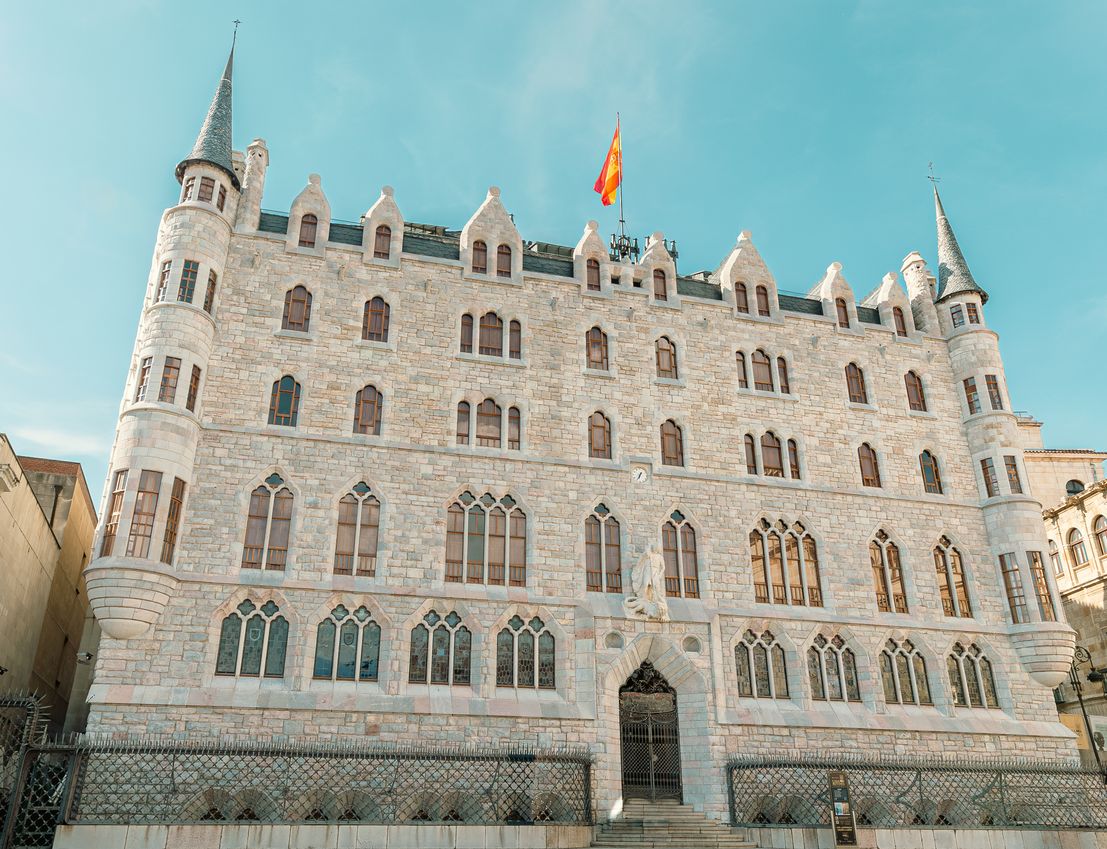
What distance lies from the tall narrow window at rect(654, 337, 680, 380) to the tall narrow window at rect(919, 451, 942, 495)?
7935 millimetres

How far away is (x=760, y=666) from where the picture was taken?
22875 mm

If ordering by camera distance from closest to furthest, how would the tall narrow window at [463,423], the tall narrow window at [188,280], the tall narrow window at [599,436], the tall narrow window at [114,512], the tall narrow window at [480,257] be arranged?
the tall narrow window at [114,512]
the tall narrow window at [188,280]
the tall narrow window at [463,423]
the tall narrow window at [599,436]
the tall narrow window at [480,257]

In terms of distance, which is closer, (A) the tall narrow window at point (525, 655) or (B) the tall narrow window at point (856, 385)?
(A) the tall narrow window at point (525, 655)

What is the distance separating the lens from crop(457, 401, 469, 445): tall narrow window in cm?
2336

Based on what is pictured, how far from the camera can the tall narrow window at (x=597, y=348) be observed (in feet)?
83.3

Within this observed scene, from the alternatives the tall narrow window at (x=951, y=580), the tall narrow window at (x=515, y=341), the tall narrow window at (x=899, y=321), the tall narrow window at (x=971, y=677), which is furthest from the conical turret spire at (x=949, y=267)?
the tall narrow window at (x=515, y=341)

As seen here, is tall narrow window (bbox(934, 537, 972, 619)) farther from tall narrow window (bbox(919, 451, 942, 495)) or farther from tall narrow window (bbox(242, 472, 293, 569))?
tall narrow window (bbox(242, 472, 293, 569))

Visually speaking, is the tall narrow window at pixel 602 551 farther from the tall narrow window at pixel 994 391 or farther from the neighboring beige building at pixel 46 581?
the neighboring beige building at pixel 46 581

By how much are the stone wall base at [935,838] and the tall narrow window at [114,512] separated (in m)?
14.9

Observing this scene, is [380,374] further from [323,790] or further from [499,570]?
[323,790]

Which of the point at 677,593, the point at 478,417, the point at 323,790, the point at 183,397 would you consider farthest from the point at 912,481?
the point at 183,397

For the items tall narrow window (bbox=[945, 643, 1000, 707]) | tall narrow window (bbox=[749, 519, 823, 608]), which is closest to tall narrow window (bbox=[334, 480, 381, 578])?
tall narrow window (bbox=[749, 519, 823, 608])

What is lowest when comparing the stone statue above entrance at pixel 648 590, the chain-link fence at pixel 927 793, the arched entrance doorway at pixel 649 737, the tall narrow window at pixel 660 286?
the chain-link fence at pixel 927 793

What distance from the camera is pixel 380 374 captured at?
918 inches
